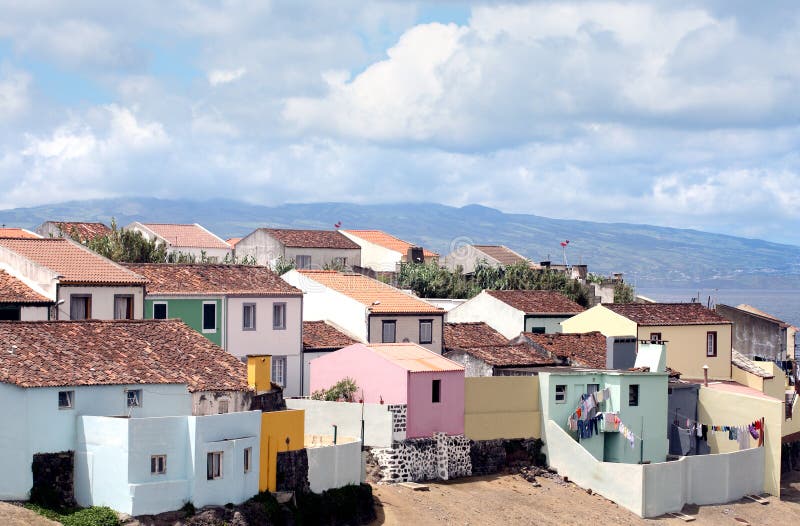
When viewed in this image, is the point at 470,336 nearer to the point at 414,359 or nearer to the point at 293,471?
the point at 414,359

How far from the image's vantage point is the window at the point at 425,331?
253ft

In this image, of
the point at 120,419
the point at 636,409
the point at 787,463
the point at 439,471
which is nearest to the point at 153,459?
the point at 120,419

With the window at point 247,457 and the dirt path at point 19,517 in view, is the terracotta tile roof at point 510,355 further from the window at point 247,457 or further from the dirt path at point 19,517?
the dirt path at point 19,517

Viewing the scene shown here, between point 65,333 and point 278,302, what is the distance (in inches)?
888

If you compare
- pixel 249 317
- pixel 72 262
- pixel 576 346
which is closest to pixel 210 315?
pixel 249 317

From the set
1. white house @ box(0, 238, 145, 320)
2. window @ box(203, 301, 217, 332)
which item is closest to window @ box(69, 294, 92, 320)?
white house @ box(0, 238, 145, 320)

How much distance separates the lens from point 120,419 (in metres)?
42.9

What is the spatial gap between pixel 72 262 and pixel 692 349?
1560 inches

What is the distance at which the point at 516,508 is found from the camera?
56.4 metres

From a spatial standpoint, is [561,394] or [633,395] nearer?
[561,394]

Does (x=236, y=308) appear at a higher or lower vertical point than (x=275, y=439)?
higher

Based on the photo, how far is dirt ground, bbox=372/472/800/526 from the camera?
175 ft

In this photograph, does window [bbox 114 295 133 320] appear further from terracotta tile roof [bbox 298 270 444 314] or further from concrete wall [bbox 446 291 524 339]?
concrete wall [bbox 446 291 524 339]

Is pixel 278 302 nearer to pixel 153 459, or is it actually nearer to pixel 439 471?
pixel 439 471
